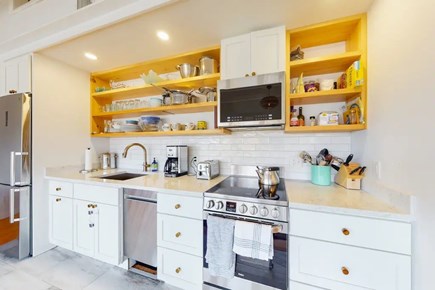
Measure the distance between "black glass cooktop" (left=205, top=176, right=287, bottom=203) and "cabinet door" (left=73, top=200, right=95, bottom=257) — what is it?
52.0 inches

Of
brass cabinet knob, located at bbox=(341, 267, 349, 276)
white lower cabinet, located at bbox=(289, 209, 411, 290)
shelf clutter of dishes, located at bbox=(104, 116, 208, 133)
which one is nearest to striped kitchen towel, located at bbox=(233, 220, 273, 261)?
white lower cabinet, located at bbox=(289, 209, 411, 290)

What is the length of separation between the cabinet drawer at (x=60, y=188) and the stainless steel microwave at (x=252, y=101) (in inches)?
69.1

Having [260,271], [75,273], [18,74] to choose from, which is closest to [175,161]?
[260,271]

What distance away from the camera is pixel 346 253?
3.43ft

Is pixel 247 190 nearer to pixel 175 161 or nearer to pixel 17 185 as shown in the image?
pixel 175 161

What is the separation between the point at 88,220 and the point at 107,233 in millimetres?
275

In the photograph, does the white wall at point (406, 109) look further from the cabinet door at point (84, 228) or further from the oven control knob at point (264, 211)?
the cabinet door at point (84, 228)

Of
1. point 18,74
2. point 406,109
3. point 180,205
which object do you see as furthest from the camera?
point 18,74

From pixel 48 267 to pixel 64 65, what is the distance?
2.38 meters

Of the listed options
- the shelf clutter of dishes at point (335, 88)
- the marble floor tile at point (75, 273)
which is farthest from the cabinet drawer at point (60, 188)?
the shelf clutter of dishes at point (335, 88)

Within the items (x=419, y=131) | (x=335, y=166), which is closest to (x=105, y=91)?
(x=335, y=166)

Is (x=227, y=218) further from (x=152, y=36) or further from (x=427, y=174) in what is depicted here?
(x=152, y=36)

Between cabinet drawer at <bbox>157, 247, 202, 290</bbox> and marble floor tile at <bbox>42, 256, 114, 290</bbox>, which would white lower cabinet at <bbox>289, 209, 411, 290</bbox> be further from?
marble floor tile at <bbox>42, 256, 114, 290</bbox>

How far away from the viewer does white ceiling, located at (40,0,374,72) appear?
1.36 meters
